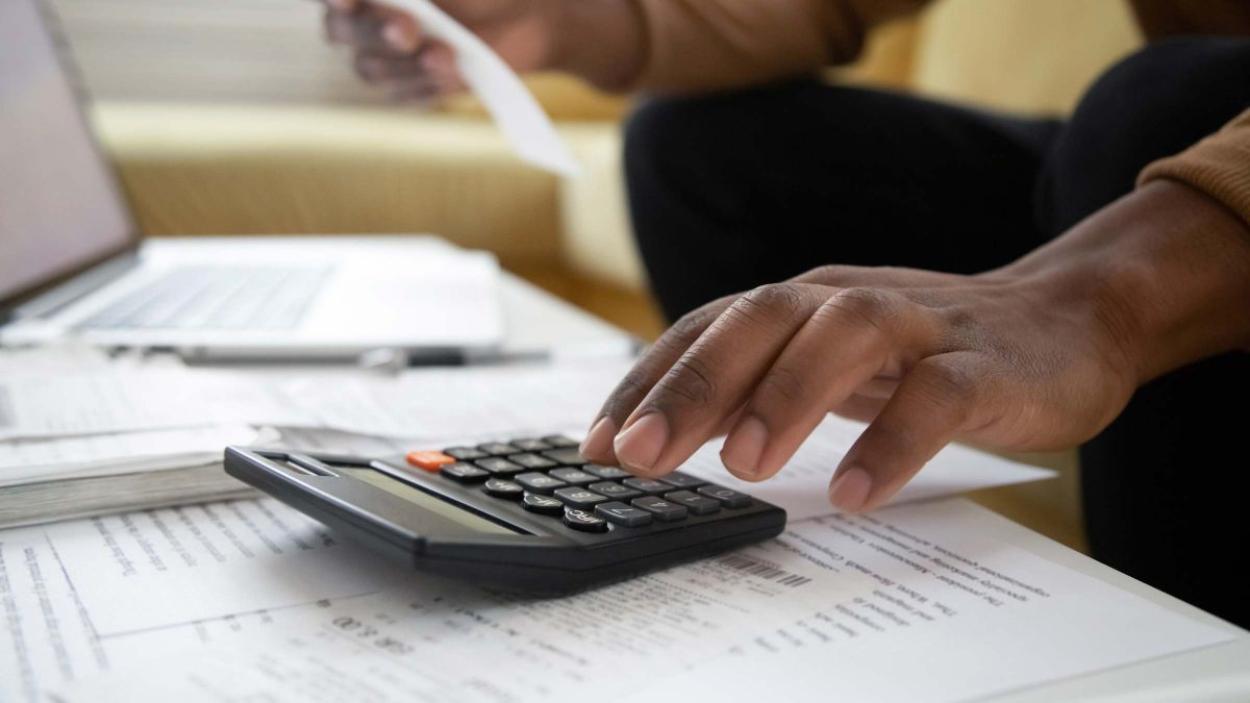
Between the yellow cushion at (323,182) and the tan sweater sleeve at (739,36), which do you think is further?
the yellow cushion at (323,182)

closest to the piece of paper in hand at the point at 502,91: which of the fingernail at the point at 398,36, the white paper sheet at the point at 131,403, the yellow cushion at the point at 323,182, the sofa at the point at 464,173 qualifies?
the fingernail at the point at 398,36

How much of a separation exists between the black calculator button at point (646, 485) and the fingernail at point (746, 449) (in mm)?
39

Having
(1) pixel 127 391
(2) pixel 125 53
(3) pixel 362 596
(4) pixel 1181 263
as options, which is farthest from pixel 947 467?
(2) pixel 125 53

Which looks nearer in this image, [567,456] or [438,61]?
[567,456]

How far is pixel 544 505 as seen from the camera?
35cm

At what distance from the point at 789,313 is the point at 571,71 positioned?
594 millimetres

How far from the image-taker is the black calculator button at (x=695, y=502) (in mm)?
370

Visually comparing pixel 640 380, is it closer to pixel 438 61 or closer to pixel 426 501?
pixel 426 501

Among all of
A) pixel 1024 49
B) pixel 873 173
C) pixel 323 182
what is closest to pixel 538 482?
pixel 873 173

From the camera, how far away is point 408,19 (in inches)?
27.4

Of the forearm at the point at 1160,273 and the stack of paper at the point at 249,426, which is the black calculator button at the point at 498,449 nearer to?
the stack of paper at the point at 249,426

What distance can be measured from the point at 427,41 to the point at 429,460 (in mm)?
416

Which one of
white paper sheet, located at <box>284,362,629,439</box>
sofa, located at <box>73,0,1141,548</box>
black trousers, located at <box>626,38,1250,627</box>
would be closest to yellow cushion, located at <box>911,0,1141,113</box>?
sofa, located at <box>73,0,1141,548</box>

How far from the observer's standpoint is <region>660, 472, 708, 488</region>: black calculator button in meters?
0.40
